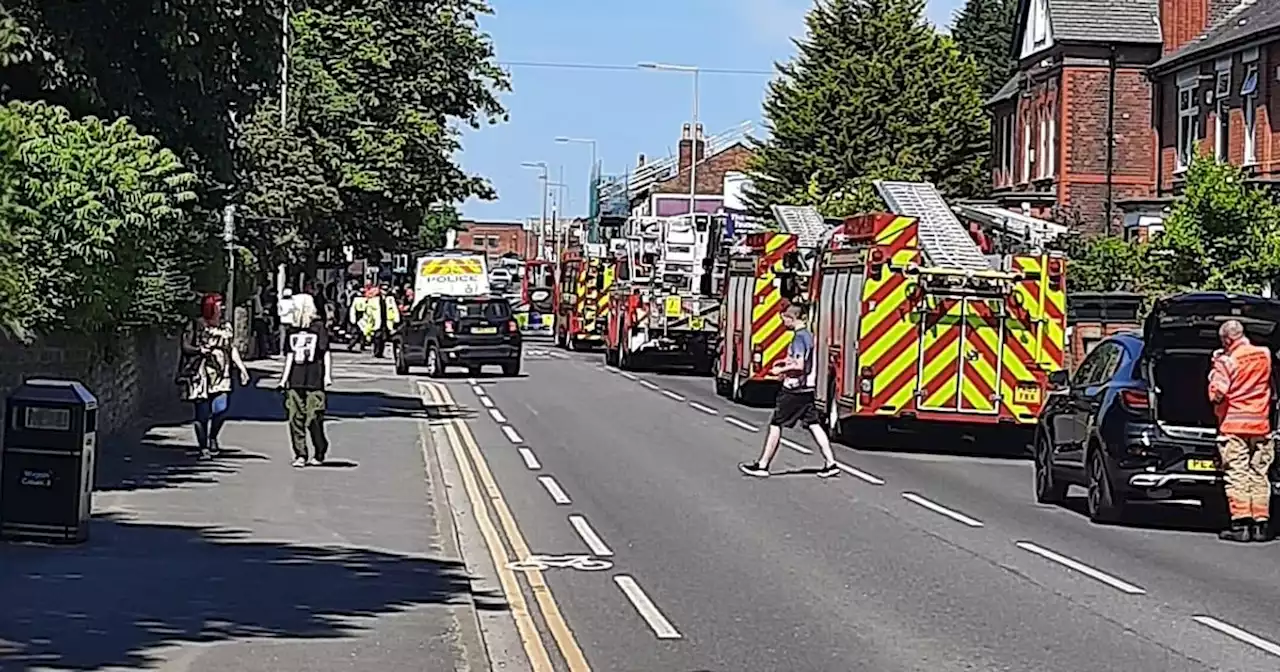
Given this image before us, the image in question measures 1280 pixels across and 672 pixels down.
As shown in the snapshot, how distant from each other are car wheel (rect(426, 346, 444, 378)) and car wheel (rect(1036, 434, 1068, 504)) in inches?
949

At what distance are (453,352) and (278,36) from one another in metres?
17.2

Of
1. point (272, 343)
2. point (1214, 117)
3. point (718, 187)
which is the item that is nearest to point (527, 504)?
point (1214, 117)

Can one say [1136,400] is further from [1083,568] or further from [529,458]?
[529,458]

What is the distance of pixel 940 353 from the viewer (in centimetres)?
2522

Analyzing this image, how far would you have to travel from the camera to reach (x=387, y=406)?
31688 millimetres

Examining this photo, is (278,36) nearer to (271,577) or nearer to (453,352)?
(271,577)

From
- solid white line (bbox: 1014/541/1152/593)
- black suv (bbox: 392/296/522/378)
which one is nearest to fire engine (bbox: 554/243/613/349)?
black suv (bbox: 392/296/522/378)

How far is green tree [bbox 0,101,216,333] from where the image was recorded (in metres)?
18.0

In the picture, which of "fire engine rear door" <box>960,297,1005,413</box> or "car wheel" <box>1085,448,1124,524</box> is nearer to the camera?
"car wheel" <box>1085,448,1124,524</box>

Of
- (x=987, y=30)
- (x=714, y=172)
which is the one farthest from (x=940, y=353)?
(x=714, y=172)

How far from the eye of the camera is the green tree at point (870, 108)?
63.9 metres

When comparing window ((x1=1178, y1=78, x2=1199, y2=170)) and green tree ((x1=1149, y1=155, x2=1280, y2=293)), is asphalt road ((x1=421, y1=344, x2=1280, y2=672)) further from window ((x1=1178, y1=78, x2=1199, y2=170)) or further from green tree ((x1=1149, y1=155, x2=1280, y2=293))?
window ((x1=1178, y1=78, x2=1199, y2=170))

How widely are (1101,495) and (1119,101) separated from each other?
34.7 m

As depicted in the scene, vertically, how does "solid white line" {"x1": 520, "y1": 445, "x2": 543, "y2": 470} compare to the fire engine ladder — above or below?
below
